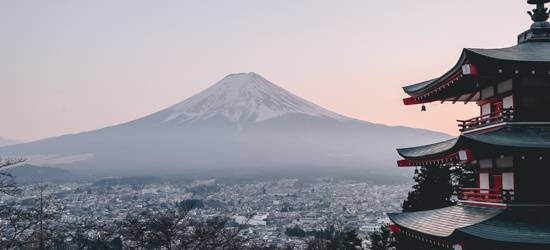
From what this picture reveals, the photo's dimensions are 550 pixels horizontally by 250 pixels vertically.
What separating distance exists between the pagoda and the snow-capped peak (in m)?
154

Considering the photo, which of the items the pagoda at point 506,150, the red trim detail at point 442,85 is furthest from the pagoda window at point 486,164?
the red trim detail at point 442,85

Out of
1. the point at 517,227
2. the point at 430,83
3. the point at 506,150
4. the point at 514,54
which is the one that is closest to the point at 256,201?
the point at 430,83

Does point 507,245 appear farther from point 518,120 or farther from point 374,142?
point 374,142

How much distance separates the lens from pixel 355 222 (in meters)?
63.5

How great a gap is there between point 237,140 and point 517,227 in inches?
5889

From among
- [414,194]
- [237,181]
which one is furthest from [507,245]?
[237,181]

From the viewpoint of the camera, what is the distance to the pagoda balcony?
12461mm

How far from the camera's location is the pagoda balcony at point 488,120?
1246 cm

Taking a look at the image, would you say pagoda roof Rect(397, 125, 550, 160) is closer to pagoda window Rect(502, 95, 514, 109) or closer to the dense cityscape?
pagoda window Rect(502, 95, 514, 109)

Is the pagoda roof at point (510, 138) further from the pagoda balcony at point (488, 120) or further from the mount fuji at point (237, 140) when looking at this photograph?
the mount fuji at point (237, 140)

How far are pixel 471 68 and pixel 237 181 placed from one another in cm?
10430

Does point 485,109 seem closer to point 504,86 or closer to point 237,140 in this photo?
point 504,86

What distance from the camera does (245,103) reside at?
172375mm

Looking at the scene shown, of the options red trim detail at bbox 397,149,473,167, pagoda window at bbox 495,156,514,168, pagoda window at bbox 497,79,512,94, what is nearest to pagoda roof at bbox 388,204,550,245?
pagoda window at bbox 495,156,514,168
